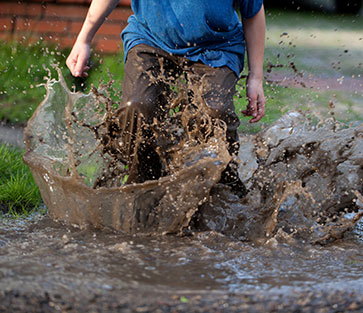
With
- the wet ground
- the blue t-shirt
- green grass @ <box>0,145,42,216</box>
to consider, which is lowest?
the wet ground

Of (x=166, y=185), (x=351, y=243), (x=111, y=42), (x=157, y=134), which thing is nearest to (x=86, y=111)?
(x=157, y=134)

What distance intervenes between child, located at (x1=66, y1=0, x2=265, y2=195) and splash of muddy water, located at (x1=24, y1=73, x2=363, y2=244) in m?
0.11

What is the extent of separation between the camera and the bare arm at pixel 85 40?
295cm

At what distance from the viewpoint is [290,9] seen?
39.2 feet

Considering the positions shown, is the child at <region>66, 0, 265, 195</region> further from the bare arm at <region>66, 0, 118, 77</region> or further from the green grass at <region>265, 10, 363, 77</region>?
the green grass at <region>265, 10, 363, 77</region>

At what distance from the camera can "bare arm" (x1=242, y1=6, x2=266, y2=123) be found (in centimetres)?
307

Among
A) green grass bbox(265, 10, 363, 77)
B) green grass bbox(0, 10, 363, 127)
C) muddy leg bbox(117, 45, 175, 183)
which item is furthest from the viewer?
green grass bbox(265, 10, 363, 77)

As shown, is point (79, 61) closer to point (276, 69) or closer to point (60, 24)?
point (60, 24)

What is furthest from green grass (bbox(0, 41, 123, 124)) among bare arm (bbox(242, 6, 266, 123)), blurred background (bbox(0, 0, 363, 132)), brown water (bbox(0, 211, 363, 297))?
brown water (bbox(0, 211, 363, 297))

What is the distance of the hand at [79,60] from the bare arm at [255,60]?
32.6 inches

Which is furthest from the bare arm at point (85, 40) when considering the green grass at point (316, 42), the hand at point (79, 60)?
→ the green grass at point (316, 42)

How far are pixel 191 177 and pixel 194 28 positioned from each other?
733 millimetres

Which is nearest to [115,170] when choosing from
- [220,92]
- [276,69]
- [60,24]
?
[220,92]

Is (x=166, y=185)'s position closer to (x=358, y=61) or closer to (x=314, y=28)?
(x=358, y=61)
